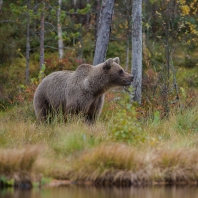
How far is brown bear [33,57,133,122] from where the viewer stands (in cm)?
1266

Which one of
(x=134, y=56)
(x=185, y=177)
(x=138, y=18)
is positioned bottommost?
(x=185, y=177)

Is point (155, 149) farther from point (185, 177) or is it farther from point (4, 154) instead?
point (4, 154)

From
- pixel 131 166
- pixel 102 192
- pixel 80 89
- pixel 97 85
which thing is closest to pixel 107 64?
pixel 97 85

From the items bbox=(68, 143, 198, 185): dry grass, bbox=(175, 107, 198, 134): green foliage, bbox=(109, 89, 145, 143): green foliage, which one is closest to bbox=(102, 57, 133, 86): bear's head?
bbox=(175, 107, 198, 134): green foliage

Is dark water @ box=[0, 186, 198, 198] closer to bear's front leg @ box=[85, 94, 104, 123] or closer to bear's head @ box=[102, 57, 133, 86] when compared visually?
Result: bear's front leg @ box=[85, 94, 104, 123]

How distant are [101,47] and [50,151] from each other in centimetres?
568

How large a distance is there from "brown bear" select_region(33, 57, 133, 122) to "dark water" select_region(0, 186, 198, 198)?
417 cm

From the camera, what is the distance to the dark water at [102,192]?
7932 mm

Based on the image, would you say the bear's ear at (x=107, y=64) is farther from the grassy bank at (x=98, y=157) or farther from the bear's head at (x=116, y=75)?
the grassy bank at (x=98, y=157)

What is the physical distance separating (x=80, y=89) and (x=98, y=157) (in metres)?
3.90

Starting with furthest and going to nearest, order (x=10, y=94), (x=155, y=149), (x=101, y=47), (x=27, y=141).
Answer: (x=10, y=94), (x=101, y=47), (x=27, y=141), (x=155, y=149)

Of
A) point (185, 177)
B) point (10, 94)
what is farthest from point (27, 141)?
point (10, 94)

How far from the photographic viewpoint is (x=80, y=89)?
41.7 feet

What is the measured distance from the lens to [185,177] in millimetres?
9195
